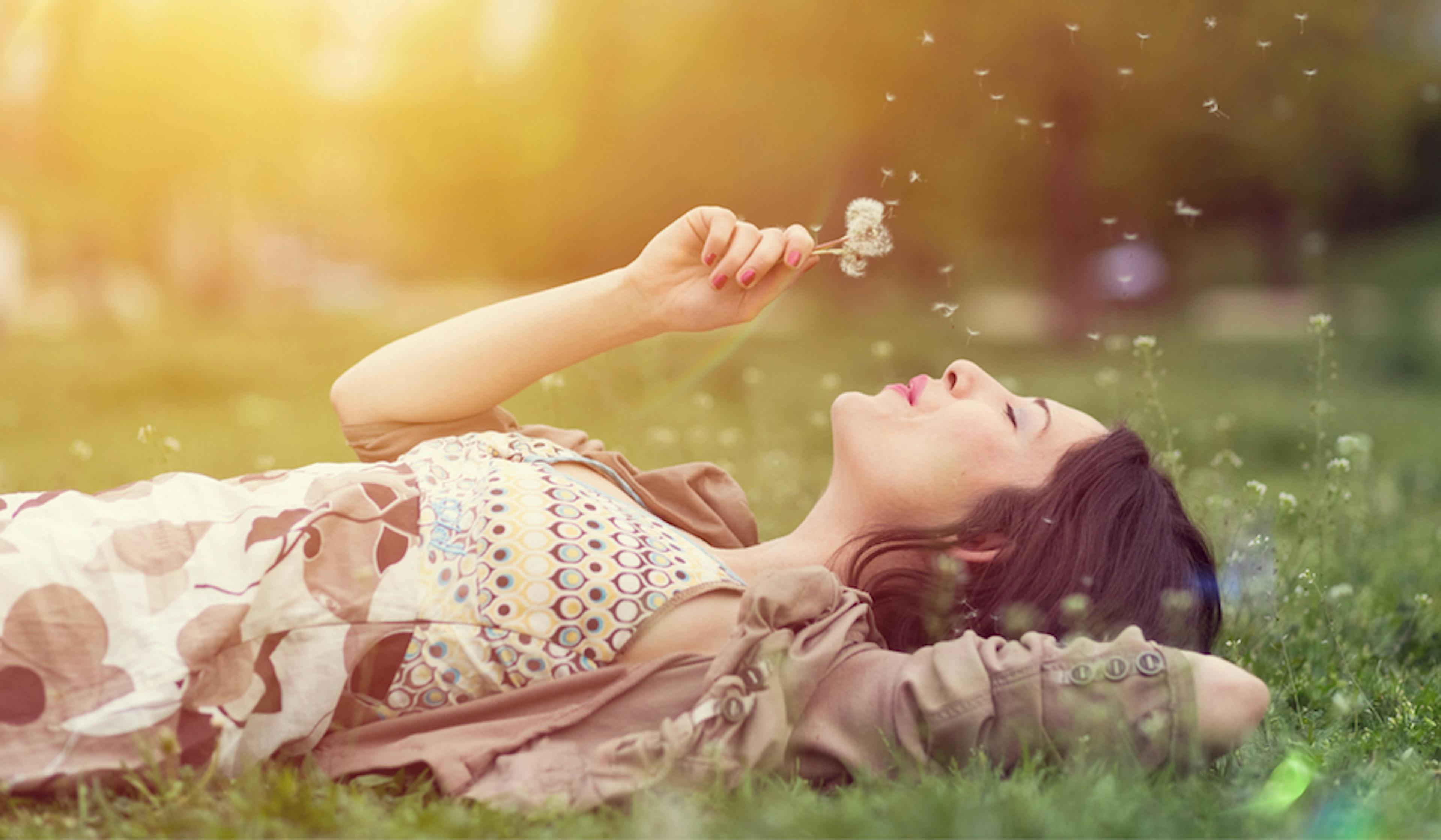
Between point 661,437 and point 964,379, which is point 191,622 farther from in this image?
point 661,437

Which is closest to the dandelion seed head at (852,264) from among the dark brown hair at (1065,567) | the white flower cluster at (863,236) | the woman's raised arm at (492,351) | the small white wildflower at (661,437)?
the white flower cluster at (863,236)

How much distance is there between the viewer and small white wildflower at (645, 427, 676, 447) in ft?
14.2

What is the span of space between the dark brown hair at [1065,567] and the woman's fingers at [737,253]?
0.64 m

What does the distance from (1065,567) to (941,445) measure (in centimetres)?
36

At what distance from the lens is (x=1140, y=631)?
218 centimetres

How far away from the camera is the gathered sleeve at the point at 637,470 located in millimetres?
2854

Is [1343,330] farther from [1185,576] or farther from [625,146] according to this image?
[1185,576]

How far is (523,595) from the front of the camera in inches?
86.8

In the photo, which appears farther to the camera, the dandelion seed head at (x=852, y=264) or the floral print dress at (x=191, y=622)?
the dandelion seed head at (x=852, y=264)

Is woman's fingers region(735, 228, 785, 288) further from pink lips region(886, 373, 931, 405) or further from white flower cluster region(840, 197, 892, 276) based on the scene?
pink lips region(886, 373, 931, 405)

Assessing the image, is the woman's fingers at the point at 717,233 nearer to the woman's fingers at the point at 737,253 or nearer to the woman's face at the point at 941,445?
the woman's fingers at the point at 737,253

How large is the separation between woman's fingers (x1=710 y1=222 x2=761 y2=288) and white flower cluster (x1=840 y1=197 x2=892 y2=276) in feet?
0.69

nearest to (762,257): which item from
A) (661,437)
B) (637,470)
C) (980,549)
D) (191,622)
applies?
(637,470)

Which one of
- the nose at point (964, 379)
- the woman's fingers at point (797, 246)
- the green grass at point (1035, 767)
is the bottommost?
the green grass at point (1035, 767)
